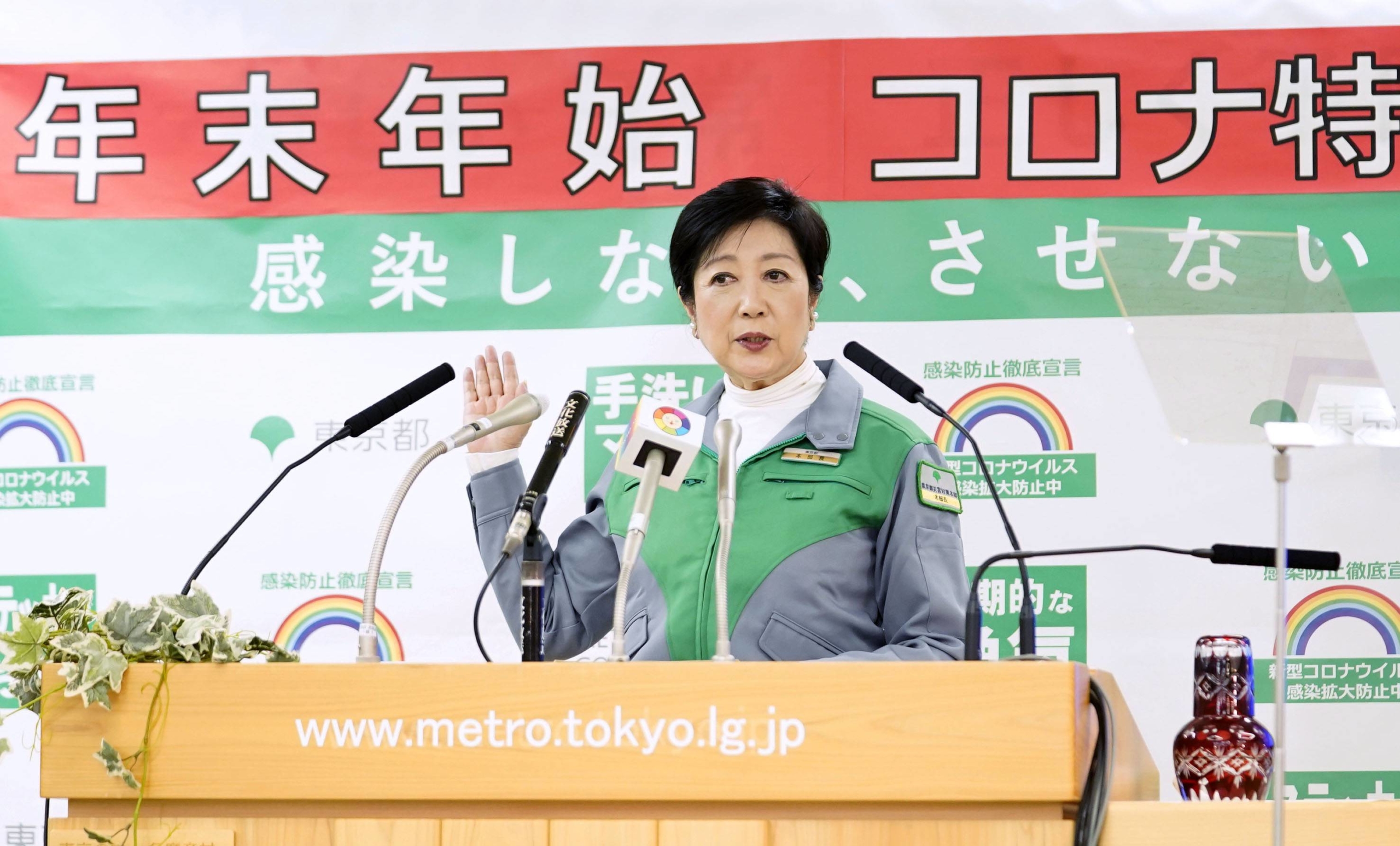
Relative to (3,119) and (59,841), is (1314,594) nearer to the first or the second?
(59,841)

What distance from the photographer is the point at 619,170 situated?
3.19 m

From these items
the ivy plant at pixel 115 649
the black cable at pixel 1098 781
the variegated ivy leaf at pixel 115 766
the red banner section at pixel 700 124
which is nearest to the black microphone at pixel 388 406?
the ivy plant at pixel 115 649

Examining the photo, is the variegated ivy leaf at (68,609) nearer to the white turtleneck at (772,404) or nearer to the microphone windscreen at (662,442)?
the microphone windscreen at (662,442)

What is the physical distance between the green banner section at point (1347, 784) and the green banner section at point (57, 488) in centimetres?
268

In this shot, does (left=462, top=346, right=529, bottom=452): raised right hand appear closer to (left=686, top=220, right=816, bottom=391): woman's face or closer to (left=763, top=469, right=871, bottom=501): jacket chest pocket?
(left=686, top=220, right=816, bottom=391): woman's face

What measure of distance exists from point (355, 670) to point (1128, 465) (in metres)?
1.99

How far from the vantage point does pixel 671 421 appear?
1.65 metres

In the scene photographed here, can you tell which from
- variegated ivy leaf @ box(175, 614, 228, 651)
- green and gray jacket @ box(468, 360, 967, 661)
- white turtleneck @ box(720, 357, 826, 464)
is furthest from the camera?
white turtleneck @ box(720, 357, 826, 464)

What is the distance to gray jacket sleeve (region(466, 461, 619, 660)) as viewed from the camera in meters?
2.32

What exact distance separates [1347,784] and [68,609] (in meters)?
2.47

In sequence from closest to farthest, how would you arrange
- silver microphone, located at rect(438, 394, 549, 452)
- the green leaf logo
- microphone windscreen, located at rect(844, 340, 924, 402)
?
silver microphone, located at rect(438, 394, 549, 452)
microphone windscreen, located at rect(844, 340, 924, 402)
the green leaf logo

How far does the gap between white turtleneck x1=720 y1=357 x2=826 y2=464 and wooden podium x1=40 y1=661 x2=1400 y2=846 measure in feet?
3.16

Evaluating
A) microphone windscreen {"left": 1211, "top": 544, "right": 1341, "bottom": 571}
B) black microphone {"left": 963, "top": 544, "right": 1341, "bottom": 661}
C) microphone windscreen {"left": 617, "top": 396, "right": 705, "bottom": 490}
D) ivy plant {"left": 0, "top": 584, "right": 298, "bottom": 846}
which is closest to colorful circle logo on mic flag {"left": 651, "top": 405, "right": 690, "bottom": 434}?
microphone windscreen {"left": 617, "top": 396, "right": 705, "bottom": 490}

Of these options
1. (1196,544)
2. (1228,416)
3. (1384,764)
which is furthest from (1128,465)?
(1228,416)
